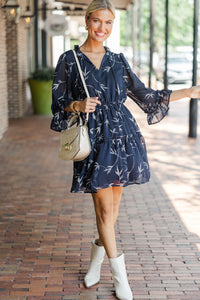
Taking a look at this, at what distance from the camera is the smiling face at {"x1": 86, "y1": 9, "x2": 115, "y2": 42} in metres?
3.22

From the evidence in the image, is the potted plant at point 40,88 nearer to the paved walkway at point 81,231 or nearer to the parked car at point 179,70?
the paved walkway at point 81,231

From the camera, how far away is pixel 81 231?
4656 mm

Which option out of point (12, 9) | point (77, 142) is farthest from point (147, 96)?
point (12, 9)

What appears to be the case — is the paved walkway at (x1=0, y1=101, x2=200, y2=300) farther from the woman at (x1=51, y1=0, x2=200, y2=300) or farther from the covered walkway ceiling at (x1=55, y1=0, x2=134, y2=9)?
the covered walkway ceiling at (x1=55, y1=0, x2=134, y2=9)

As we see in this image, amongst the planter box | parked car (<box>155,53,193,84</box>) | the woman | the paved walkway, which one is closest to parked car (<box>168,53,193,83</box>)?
parked car (<box>155,53,193,84</box>)

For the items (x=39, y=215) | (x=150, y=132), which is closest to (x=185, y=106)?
(x=150, y=132)

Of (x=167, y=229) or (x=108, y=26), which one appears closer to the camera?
(x=108, y=26)

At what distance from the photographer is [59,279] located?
362 centimetres

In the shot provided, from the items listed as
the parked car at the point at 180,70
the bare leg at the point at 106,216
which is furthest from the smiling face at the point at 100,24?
the parked car at the point at 180,70

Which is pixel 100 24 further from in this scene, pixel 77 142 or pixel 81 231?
pixel 81 231

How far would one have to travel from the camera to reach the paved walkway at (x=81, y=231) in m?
3.52

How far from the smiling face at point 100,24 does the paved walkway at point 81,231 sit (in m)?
0.66

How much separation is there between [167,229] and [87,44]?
206 cm

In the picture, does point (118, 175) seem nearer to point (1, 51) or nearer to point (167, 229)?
point (167, 229)
